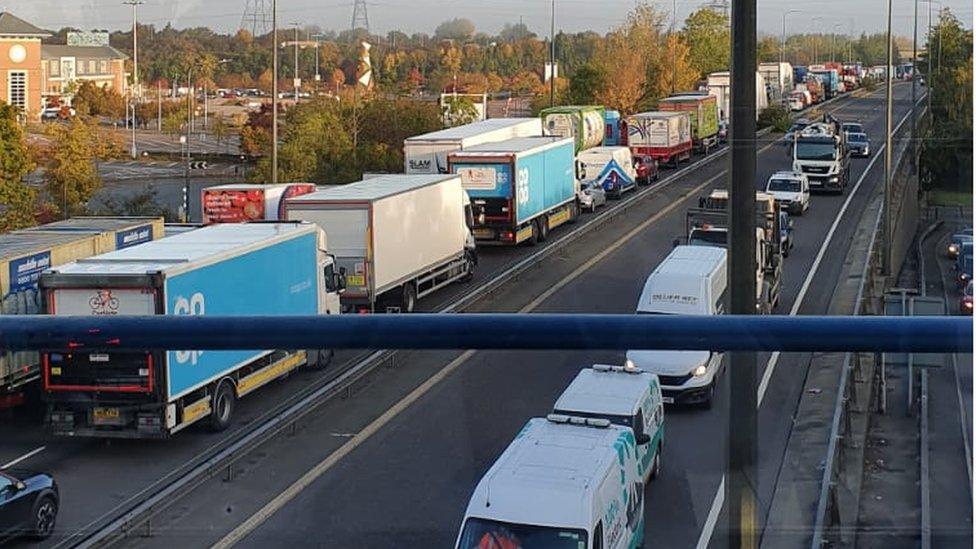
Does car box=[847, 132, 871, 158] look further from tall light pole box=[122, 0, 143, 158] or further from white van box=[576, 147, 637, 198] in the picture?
tall light pole box=[122, 0, 143, 158]

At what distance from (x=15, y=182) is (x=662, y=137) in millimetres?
1486

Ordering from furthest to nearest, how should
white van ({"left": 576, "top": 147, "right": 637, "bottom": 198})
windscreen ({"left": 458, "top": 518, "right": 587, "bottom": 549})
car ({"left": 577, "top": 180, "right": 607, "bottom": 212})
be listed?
1. white van ({"left": 576, "top": 147, "right": 637, "bottom": 198})
2. car ({"left": 577, "top": 180, "right": 607, "bottom": 212})
3. windscreen ({"left": 458, "top": 518, "right": 587, "bottom": 549})

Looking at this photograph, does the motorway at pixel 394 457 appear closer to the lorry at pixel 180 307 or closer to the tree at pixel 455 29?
the lorry at pixel 180 307

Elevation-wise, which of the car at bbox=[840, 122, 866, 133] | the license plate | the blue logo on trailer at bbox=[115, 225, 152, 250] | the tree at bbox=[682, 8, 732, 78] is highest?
the tree at bbox=[682, 8, 732, 78]

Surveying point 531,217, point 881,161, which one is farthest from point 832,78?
point 531,217

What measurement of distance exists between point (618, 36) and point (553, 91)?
1.02 ft

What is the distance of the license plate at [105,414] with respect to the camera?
5.05ft

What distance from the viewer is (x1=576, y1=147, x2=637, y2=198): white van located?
319cm

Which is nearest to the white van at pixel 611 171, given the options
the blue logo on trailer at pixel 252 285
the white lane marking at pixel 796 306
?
the white lane marking at pixel 796 306

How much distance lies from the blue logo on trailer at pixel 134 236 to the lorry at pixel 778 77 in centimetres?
157

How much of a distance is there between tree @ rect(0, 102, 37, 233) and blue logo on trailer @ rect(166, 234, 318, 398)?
47 centimetres

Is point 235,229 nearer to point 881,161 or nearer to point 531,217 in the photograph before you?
point 531,217

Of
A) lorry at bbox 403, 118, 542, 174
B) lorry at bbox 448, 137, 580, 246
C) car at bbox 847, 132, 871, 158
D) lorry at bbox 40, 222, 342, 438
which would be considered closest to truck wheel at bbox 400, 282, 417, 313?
A: lorry at bbox 40, 222, 342, 438

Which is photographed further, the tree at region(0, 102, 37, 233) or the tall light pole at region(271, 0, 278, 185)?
the tree at region(0, 102, 37, 233)
